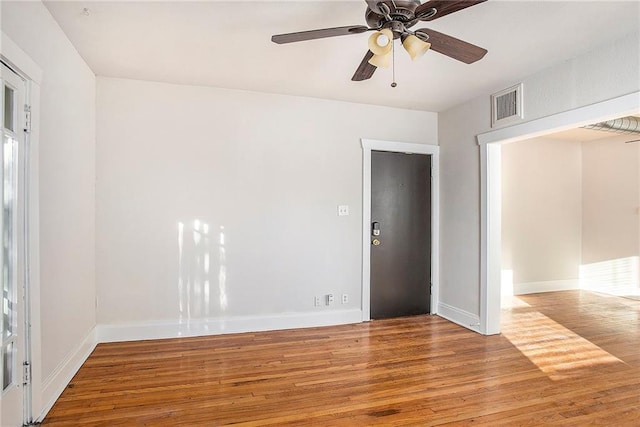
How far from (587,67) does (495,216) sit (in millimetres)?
1608

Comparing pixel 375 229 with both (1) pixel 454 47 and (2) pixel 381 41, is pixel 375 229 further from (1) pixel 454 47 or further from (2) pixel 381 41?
(2) pixel 381 41

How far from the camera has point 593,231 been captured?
246 inches

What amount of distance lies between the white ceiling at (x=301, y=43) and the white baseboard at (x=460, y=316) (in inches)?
100

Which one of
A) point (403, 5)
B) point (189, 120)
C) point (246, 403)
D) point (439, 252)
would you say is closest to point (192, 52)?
point (189, 120)

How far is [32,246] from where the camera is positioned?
7.10ft

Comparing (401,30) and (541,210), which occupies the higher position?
(401,30)

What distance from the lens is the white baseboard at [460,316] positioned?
13.3 feet

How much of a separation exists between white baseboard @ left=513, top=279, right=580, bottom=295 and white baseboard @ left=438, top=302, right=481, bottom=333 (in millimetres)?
2104

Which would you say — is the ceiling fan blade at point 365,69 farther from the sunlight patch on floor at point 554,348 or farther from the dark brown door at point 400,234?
the sunlight patch on floor at point 554,348

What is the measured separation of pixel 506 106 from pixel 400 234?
186cm

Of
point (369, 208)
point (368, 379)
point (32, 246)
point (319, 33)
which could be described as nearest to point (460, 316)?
point (369, 208)

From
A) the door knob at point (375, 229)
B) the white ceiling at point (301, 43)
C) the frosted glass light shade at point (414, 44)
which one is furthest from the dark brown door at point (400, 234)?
the frosted glass light shade at point (414, 44)

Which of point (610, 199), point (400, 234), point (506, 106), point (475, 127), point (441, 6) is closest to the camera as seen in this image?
point (441, 6)

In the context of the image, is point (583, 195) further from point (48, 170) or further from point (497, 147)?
point (48, 170)
